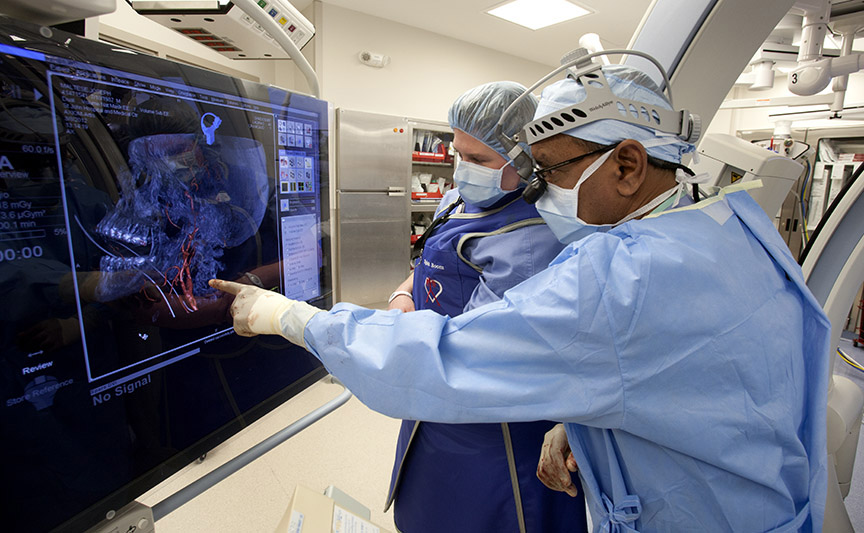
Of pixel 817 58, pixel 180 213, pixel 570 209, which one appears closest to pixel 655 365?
pixel 570 209

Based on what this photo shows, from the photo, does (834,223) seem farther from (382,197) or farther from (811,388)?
(382,197)

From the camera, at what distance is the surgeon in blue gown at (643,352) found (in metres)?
0.74

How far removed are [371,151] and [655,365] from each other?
406cm

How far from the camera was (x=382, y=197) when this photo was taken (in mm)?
4602

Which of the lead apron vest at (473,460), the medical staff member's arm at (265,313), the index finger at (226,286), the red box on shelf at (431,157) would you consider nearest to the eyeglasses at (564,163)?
the lead apron vest at (473,460)

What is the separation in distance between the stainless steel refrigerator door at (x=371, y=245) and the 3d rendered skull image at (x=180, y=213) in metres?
3.45

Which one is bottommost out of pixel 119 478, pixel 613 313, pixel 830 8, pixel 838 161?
pixel 119 478

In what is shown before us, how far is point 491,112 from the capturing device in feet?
4.11

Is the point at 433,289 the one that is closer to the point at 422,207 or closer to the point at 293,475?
the point at 293,475

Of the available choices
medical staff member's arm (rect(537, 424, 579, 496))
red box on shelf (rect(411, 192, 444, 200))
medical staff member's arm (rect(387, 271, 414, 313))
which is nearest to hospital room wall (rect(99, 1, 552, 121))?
red box on shelf (rect(411, 192, 444, 200))

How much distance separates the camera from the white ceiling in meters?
4.03

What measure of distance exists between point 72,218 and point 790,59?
4047 mm

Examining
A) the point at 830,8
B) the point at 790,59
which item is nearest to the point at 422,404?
the point at 830,8

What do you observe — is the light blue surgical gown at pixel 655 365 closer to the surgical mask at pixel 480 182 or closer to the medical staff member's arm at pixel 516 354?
the medical staff member's arm at pixel 516 354
